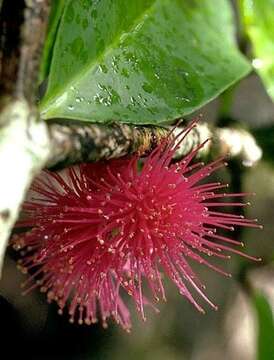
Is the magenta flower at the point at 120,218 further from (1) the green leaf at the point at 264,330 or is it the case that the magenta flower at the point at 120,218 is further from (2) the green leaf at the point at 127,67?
(1) the green leaf at the point at 264,330

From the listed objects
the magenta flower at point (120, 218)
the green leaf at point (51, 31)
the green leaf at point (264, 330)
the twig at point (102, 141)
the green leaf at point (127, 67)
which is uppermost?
the green leaf at point (51, 31)

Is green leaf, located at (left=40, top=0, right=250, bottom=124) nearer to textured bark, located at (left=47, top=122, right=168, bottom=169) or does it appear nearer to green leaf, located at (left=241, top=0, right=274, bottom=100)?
textured bark, located at (left=47, top=122, right=168, bottom=169)

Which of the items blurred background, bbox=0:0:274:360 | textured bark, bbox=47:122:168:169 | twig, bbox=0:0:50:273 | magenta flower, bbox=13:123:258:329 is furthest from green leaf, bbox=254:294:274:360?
twig, bbox=0:0:50:273

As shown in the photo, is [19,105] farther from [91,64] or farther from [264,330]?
[264,330]

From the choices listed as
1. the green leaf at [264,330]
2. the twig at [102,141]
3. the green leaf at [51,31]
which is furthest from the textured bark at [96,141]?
the green leaf at [264,330]

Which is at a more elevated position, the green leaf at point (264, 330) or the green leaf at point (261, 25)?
the green leaf at point (261, 25)

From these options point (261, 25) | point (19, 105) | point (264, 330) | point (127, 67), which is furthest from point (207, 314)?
point (19, 105)
